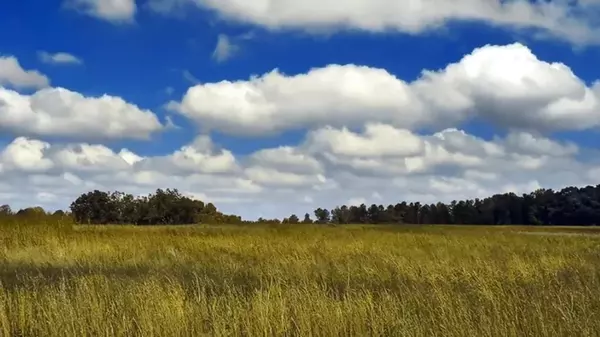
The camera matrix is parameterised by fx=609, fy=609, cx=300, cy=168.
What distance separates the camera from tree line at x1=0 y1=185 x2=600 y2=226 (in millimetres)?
69250

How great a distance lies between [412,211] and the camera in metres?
126

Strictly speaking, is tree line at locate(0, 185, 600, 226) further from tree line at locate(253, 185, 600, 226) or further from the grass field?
the grass field

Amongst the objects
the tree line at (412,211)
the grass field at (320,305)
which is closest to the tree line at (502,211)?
the tree line at (412,211)

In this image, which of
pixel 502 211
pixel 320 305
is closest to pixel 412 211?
pixel 502 211

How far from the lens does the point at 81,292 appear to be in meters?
8.02

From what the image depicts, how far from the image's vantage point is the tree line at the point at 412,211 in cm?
6925

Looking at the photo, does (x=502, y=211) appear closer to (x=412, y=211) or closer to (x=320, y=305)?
(x=412, y=211)

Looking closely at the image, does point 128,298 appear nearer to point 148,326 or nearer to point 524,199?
point 148,326

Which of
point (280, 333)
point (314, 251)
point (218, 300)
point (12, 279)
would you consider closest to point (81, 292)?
point (218, 300)

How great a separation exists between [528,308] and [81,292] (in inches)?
221

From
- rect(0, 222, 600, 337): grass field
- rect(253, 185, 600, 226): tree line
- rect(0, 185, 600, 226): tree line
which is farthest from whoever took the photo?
rect(253, 185, 600, 226): tree line

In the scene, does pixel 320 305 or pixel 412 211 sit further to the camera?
pixel 412 211

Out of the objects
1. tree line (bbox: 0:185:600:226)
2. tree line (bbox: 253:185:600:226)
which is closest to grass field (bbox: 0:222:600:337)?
tree line (bbox: 0:185:600:226)

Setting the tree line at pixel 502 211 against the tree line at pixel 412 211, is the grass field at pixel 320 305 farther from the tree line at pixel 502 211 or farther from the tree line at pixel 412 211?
the tree line at pixel 502 211
